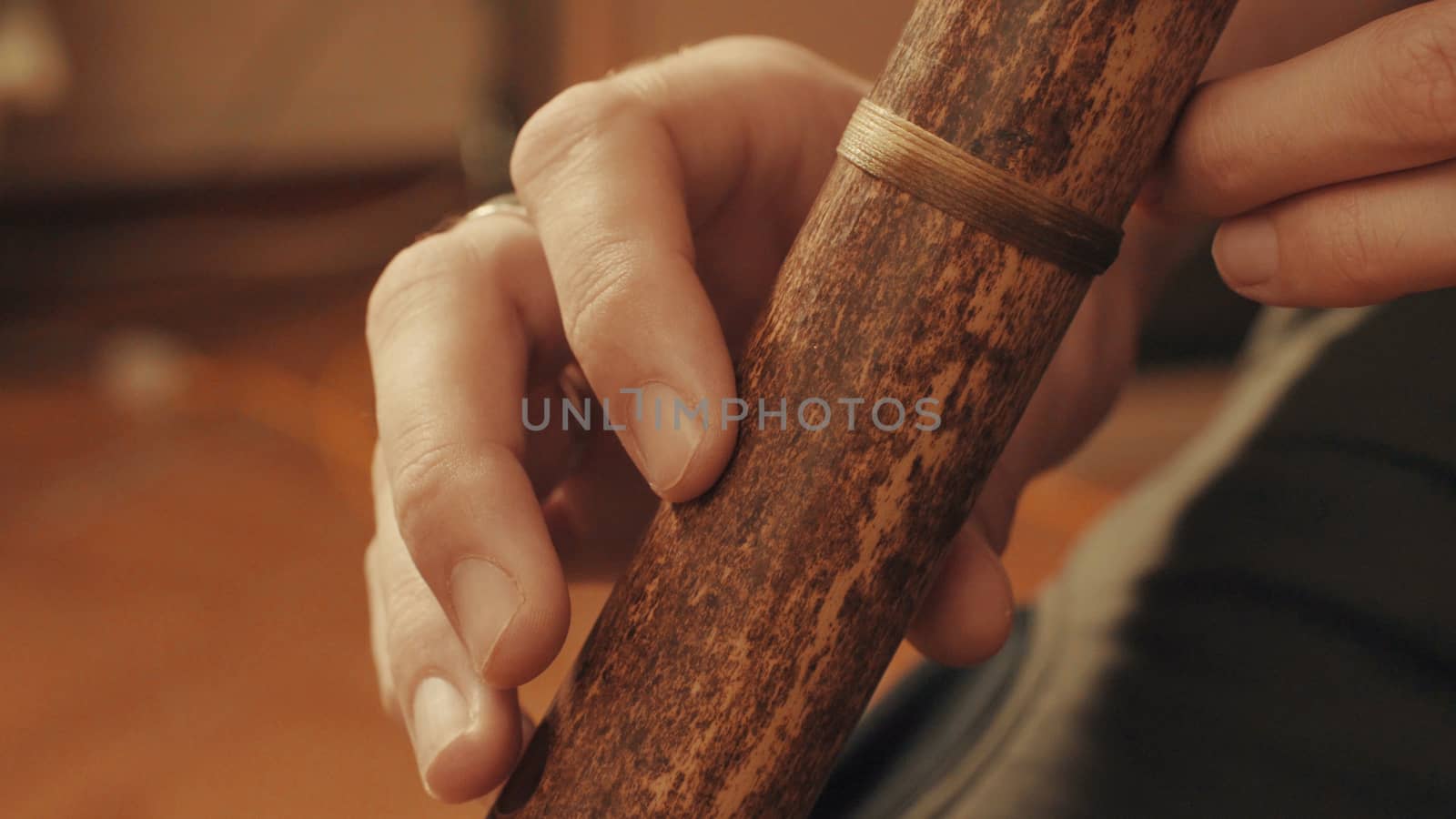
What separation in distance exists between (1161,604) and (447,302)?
389 mm

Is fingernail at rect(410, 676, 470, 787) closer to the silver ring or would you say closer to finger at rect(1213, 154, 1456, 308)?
the silver ring

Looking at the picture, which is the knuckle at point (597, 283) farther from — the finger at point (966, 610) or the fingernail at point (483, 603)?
the finger at point (966, 610)

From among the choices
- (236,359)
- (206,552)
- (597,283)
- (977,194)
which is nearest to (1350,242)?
(977,194)

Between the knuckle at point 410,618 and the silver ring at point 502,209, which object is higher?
the silver ring at point 502,209

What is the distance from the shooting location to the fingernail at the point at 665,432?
396mm

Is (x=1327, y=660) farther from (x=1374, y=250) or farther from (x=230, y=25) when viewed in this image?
(x=230, y=25)

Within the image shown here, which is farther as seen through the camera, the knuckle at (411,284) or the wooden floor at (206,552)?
the wooden floor at (206,552)

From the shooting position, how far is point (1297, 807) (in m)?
0.47

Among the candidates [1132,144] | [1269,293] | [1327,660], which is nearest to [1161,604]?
[1327,660]

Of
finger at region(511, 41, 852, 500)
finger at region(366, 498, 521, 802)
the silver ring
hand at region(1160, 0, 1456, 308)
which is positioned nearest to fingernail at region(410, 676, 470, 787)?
finger at region(366, 498, 521, 802)

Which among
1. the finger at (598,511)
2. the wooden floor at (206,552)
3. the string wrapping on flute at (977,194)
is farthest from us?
the wooden floor at (206,552)

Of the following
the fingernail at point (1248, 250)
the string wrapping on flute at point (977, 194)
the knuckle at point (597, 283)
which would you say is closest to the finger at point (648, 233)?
the knuckle at point (597, 283)

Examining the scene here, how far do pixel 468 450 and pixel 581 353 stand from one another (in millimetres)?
60

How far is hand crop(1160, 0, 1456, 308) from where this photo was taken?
388 millimetres
